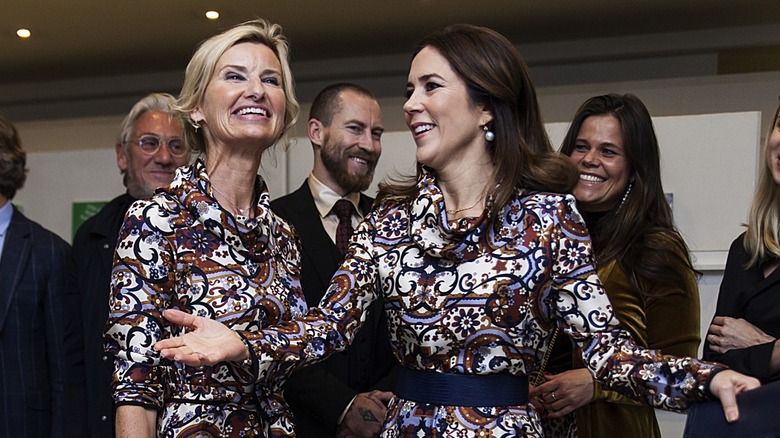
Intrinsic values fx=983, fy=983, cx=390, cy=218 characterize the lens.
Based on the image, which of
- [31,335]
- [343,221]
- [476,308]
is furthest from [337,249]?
[476,308]

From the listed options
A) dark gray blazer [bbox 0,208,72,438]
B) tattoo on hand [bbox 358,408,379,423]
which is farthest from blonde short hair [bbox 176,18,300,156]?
dark gray blazer [bbox 0,208,72,438]

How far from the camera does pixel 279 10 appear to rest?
6.21 metres

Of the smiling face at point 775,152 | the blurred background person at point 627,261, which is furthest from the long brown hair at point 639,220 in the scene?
the smiling face at point 775,152

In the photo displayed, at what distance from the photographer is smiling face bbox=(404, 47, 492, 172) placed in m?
2.29

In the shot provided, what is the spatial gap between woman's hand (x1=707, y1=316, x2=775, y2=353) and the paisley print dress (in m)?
0.68

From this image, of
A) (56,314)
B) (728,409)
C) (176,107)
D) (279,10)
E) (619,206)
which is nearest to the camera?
(728,409)

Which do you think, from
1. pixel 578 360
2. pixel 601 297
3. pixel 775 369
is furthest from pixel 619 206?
pixel 601 297

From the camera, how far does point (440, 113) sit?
229 cm

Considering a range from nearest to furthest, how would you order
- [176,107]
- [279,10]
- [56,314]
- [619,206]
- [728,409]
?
1. [728,409]
2. [176,107]
3. [619,206]
4. [56,314]
5. [279,10]

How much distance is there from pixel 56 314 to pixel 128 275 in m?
1.44

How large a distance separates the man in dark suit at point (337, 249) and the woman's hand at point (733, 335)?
0.96 metres

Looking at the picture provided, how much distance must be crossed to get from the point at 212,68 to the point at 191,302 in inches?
24.6

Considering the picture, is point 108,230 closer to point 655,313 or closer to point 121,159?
point 121,159

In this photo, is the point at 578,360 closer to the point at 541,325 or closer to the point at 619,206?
the point at 619,206
